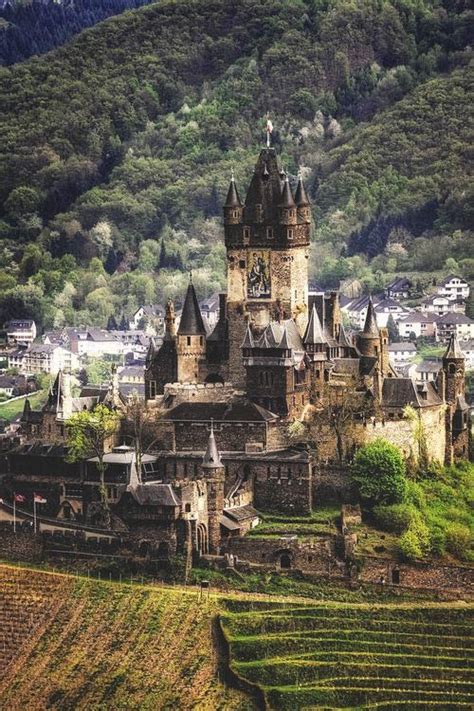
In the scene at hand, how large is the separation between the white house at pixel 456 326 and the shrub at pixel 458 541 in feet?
216

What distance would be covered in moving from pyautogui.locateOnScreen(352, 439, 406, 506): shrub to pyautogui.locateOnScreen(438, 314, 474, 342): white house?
64.9 meters

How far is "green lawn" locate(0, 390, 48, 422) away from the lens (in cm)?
16950

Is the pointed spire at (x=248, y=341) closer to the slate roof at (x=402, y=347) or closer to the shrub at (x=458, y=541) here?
the shrub at (x=458, y=541)

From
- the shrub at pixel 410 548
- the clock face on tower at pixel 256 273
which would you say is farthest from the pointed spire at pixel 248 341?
the shrub at pixel 410 548

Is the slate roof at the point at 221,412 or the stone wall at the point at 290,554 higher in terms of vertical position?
the slate roof at the point at 221,412

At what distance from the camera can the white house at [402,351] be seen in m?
179

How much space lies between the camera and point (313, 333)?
128875 millimetres

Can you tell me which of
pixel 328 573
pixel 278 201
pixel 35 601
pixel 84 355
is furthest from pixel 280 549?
pixel 84 355

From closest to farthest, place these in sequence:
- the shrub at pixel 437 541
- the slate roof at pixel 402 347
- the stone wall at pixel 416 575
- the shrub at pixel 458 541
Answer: the stone wall at pixel 416 575 → the shrub at pixel 437 541 → the shrub at pixel 458 541 → the slate roof at pixel 402 347

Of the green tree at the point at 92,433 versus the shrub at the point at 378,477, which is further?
the green tree at the point at 92,433

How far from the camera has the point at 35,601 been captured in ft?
389

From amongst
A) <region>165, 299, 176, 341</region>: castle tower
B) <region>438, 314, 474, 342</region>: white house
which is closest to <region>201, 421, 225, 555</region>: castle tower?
<region>165, 299, 176, 341</region>: castle tower

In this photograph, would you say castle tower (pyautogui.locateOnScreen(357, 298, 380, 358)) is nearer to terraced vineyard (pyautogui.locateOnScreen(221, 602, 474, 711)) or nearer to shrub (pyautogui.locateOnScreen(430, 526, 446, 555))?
shrub (pyautogui.locateOnScreen(430, 526, 446, 555))

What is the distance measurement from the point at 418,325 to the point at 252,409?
214 ft
